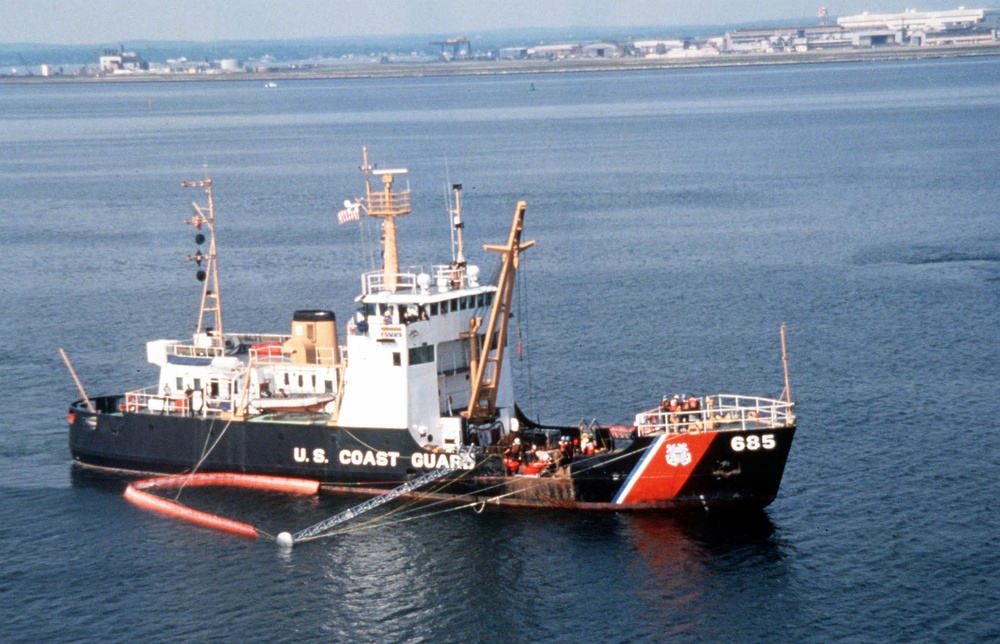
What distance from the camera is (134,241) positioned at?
107 meters

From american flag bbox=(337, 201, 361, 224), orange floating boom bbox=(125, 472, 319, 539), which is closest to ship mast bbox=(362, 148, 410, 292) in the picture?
american flag bbox=(337, 201, 361, 224)

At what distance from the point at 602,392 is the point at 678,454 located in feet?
48.5

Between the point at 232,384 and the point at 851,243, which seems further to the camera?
the point at 851,243

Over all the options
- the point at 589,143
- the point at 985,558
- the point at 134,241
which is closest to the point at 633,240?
the point at 134,241

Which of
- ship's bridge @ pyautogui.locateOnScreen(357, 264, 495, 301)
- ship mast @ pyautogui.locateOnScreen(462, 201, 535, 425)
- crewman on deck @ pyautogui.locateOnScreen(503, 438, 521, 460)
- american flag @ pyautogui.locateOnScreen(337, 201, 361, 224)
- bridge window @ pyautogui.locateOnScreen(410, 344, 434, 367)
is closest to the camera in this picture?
ship mast @ pyautogui.locateOnScreen(462, 201, 535, 425)

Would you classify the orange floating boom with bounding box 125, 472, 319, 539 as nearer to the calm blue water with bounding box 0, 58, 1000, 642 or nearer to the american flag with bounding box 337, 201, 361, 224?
the calm blue water with bounding box 0, 58, 1000, 642

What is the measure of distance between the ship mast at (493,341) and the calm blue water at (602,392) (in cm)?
394

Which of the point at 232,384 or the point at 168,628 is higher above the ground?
the point at 232,384

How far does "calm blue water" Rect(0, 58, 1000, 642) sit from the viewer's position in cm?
3938

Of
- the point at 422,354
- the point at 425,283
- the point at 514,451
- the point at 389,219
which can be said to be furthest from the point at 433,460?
the point at 389,219

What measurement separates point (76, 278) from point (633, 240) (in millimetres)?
35408

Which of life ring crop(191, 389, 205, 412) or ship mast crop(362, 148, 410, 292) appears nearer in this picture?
ship mast crop(362, 148, 410, 292)

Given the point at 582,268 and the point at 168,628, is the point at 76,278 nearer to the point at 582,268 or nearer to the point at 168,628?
the point at 582,268

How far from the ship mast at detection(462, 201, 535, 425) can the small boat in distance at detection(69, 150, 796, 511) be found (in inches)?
2.7
